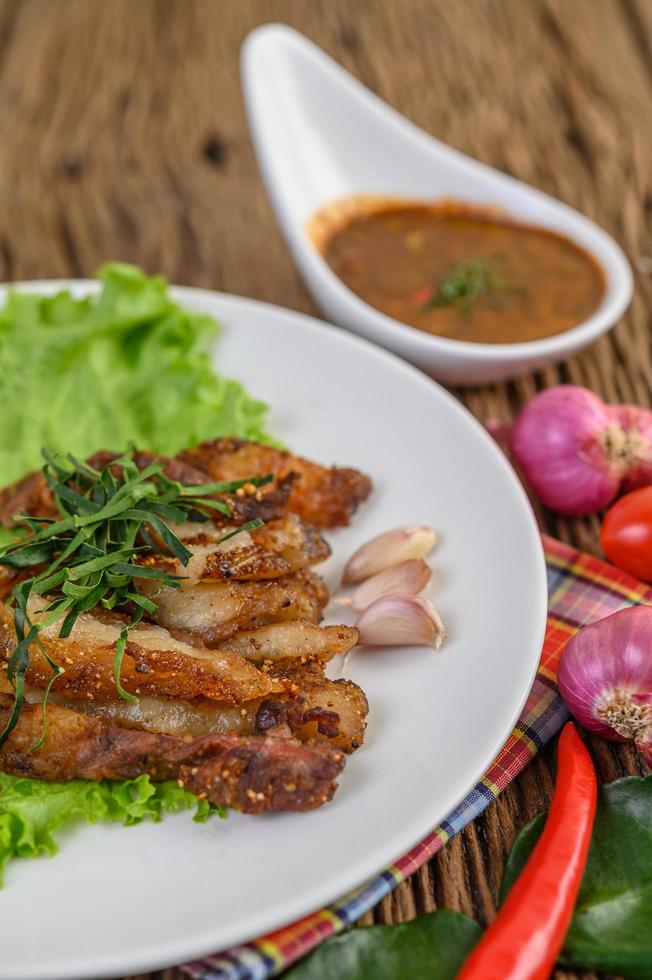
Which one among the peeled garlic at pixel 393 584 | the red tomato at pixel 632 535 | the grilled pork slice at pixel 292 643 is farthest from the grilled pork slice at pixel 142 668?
the red tomato at pixel 632 535

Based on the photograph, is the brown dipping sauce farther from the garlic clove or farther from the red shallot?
the garlic clove

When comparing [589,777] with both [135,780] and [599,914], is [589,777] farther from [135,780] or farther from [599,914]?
[135,780]

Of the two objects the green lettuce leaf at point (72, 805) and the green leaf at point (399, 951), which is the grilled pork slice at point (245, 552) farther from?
the green leaf at point (399, 951)

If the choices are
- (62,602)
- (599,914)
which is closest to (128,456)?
(62,602)

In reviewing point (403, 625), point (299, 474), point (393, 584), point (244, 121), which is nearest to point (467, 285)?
point (299, 474)

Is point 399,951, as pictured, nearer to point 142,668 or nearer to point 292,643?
point 292,643

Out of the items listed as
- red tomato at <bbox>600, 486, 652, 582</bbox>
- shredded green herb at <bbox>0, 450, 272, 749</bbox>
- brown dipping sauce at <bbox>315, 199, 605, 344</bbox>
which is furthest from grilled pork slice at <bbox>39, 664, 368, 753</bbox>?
brown dipping sauce at <bbox>315, 199, 605, 344</bbox>
